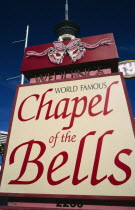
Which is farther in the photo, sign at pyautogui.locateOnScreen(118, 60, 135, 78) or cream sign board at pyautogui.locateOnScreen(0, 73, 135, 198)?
sign at pyautogui.locateOnScreen(118, 60, 135, 78)

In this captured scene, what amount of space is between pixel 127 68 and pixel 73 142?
20.6ft

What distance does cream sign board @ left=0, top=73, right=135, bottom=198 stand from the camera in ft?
11.0

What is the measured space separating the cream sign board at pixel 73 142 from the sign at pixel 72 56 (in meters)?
0.94

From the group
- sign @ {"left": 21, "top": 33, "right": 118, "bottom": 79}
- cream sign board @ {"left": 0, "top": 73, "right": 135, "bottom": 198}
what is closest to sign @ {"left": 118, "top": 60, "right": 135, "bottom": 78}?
sign @ {"left": 21, "top": 33, "right": 118, "bottom": 79}

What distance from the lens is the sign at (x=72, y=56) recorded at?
4.90 metres

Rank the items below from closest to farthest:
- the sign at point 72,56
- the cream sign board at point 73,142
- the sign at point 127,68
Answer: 1. the cream sign board at point 73,142
2. the sign at point 72,56
3. the sign at point 127,68

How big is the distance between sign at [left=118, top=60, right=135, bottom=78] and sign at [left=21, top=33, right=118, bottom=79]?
3305 millimetres

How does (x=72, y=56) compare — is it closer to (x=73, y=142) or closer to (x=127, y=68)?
(x=73, y=142)

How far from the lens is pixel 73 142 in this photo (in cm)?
377

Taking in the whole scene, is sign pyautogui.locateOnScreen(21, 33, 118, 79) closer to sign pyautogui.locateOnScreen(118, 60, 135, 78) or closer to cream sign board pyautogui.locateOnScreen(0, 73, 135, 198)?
cream sign board pyautogui.locateOnScreen(0, 73, 135, 198)

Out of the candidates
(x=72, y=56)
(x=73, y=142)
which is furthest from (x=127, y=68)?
(x=73, y=142)

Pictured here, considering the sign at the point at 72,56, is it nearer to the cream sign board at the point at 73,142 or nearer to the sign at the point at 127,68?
the cream sign board at the point at 73,142

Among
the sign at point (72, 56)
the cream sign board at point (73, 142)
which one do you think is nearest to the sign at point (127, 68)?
the sign at point (72, 56)

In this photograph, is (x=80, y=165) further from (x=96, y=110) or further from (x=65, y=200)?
(x=96, y=110)
